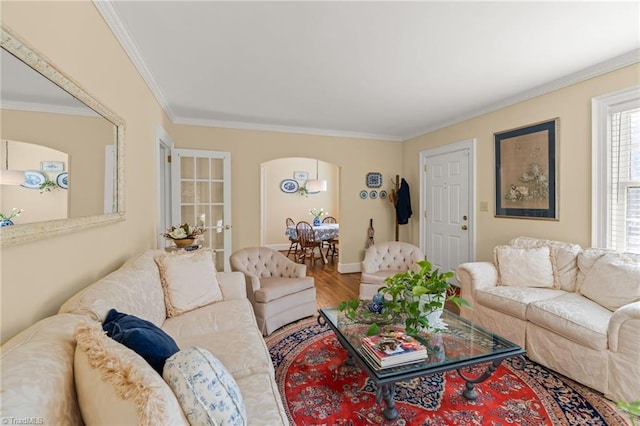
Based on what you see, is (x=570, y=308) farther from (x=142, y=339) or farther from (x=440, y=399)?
(x=142, y=339)

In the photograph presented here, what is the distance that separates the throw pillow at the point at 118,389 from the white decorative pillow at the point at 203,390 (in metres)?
0.06

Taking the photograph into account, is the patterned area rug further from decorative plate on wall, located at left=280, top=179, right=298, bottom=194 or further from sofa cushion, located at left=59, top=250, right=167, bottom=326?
decorative plate on wall, located at left=280, top=179, right=298, bottom=194

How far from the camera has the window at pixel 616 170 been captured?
8.04 ft

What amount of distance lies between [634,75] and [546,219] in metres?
1.37

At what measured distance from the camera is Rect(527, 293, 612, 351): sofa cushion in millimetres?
1854

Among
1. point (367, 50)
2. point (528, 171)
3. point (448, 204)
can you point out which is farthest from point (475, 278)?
point (367, 50)

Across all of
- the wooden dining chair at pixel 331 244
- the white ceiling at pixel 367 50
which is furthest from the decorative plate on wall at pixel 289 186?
the white ceiling at pixel 367 50

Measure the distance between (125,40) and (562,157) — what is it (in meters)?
3.92

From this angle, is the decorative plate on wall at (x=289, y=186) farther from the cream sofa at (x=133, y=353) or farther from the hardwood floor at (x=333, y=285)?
the cream sofa at (x=133, y=353)

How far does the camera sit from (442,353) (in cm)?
163

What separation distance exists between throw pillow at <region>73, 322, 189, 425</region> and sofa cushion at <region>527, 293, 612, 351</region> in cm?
236

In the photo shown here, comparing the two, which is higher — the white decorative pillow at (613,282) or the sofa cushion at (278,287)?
the white decorative pillow at (613,282)

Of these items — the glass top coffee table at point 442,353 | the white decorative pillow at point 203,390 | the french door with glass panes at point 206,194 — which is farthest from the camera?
the french door with glass panes at point 206,194

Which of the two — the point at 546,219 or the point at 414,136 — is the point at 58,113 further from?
the point at 414,136
